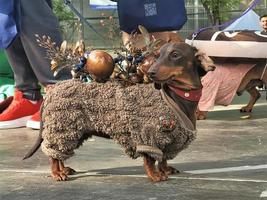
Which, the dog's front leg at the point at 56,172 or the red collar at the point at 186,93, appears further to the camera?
the dog's front leg at the point at 56,172

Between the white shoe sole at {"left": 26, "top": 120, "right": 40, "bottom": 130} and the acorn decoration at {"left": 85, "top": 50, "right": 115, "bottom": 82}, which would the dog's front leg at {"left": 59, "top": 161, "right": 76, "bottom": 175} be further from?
the white shoe sole at {"left": 26, "top": 120, "right": 40, "bottom": 130}

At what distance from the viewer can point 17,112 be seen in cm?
563

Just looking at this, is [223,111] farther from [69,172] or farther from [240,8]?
[240,8]

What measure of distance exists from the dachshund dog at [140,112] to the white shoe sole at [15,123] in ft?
6.57

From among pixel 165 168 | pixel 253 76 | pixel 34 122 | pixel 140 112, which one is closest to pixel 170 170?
pixel 165 168

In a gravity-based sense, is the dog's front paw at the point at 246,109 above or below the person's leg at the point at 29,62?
below

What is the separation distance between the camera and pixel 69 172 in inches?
148

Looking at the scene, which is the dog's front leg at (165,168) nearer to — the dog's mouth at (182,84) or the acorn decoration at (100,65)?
the dog's mouth at (182,84)

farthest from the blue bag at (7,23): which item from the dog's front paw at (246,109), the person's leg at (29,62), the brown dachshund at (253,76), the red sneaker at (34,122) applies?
the dog's front paw at (246,109)

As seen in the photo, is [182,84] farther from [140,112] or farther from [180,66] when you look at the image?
[140,112]

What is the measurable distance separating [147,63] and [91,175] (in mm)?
766

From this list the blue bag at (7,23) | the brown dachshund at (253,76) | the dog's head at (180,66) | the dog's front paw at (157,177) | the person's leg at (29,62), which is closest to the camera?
the dog's head at (180,66)

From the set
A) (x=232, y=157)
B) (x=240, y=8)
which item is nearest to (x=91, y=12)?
(x=240, y=8)

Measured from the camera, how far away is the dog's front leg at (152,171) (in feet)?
11.6
